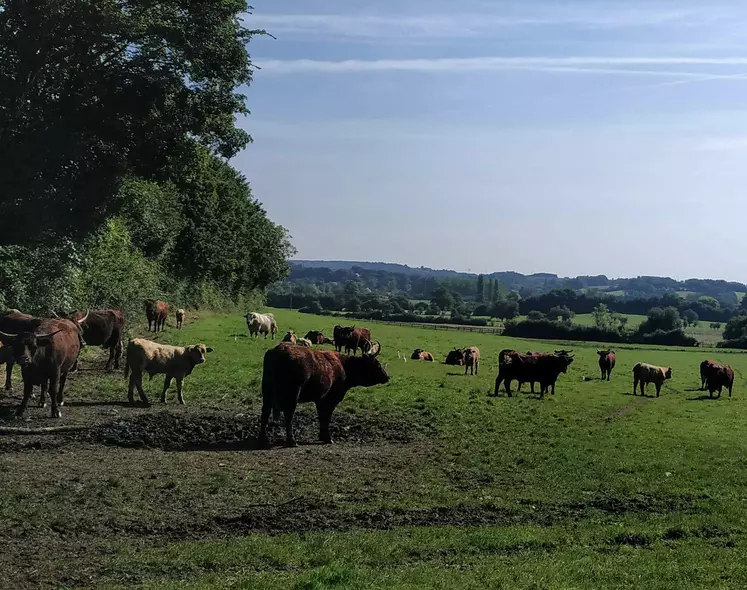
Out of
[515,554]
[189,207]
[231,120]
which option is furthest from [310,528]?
[189,207]

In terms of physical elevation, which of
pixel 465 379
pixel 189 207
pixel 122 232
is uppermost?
pixel 189 207

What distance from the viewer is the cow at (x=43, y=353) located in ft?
55.6

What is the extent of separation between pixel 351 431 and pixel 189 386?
7114 millimetres

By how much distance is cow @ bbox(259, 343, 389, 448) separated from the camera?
17.0 metres

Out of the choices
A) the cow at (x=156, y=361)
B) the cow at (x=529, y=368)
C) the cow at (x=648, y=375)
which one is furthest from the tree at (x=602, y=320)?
the cow at (x=156, y=361)

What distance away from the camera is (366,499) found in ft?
42.0

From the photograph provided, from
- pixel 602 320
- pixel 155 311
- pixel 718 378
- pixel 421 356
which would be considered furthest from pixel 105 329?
pixel 602 320

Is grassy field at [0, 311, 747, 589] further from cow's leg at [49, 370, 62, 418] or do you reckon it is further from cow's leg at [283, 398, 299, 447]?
cow's leg at [283, 398, 299, 447]

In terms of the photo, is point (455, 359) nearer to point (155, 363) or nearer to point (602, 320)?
point (155, 363)

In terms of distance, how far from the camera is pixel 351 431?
19094 mm

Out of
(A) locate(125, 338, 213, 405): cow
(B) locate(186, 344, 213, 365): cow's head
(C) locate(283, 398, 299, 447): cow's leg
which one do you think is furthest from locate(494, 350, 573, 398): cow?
(C) locate(283, 398, 299, 447): cow's leg

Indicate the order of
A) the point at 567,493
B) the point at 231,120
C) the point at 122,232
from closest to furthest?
the point at 567,493, the point at 231,120, the point at 122,232

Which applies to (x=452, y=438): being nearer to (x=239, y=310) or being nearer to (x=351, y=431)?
(x=351, y=431)

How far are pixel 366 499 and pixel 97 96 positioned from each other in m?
17.3
